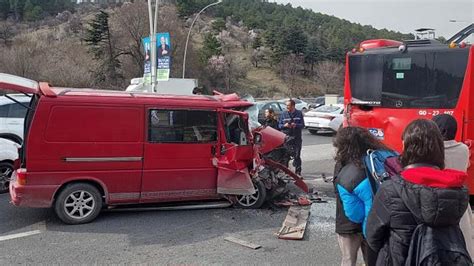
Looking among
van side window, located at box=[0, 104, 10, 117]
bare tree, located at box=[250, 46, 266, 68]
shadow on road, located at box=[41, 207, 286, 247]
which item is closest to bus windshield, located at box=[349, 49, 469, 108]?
shadow on road, located at box=[41, 207, 286, 247]

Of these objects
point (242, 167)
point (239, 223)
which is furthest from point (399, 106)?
point (239, 223)

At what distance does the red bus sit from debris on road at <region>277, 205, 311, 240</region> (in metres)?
1.98

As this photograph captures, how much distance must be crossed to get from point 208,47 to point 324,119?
1989 inches

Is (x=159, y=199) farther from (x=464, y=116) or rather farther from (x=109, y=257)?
(x=464, y=116)

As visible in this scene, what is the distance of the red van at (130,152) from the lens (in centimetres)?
604

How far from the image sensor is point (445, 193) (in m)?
2.17

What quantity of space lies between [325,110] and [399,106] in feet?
44.3

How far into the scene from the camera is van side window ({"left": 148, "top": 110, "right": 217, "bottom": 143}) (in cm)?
661

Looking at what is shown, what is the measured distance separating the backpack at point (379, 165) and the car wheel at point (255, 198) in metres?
4.03

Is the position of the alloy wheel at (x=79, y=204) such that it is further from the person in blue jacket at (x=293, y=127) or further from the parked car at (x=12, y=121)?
the parked car at (x=12, y=121)

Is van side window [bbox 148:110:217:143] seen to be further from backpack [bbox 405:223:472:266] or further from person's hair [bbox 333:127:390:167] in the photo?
backpack [bbox 405:223:472:266]

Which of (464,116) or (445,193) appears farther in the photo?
(464,116)

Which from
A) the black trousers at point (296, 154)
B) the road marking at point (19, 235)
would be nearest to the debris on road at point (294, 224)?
the black trousers at point (296, 154)

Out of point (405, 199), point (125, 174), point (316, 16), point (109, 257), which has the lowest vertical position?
point (109, 257)
